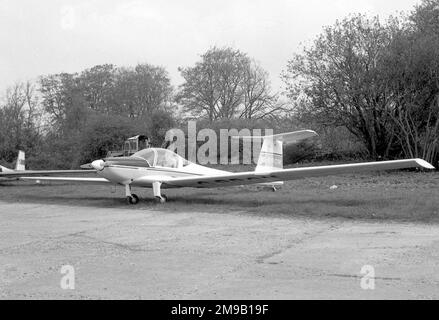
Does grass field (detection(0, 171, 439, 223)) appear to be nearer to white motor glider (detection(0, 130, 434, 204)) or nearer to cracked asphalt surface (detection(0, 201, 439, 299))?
white motor glider (detection(0, 130, 434, 204))

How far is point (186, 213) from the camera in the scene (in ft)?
41.7

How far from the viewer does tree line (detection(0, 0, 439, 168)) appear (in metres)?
23.8

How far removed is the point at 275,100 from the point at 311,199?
105 feet

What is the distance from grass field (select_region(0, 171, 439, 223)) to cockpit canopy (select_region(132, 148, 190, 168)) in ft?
3.55

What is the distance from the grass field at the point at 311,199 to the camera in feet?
37.4

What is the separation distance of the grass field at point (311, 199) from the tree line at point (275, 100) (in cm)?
387

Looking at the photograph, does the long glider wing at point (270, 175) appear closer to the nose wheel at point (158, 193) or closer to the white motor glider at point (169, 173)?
the white motor glider at point (169, 173)

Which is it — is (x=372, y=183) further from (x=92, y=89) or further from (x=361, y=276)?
(x=92, y=89)

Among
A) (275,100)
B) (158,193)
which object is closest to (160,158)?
(158,193)

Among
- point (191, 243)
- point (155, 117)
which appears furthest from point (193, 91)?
point (191, 243)

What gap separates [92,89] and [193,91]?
43.2ft
